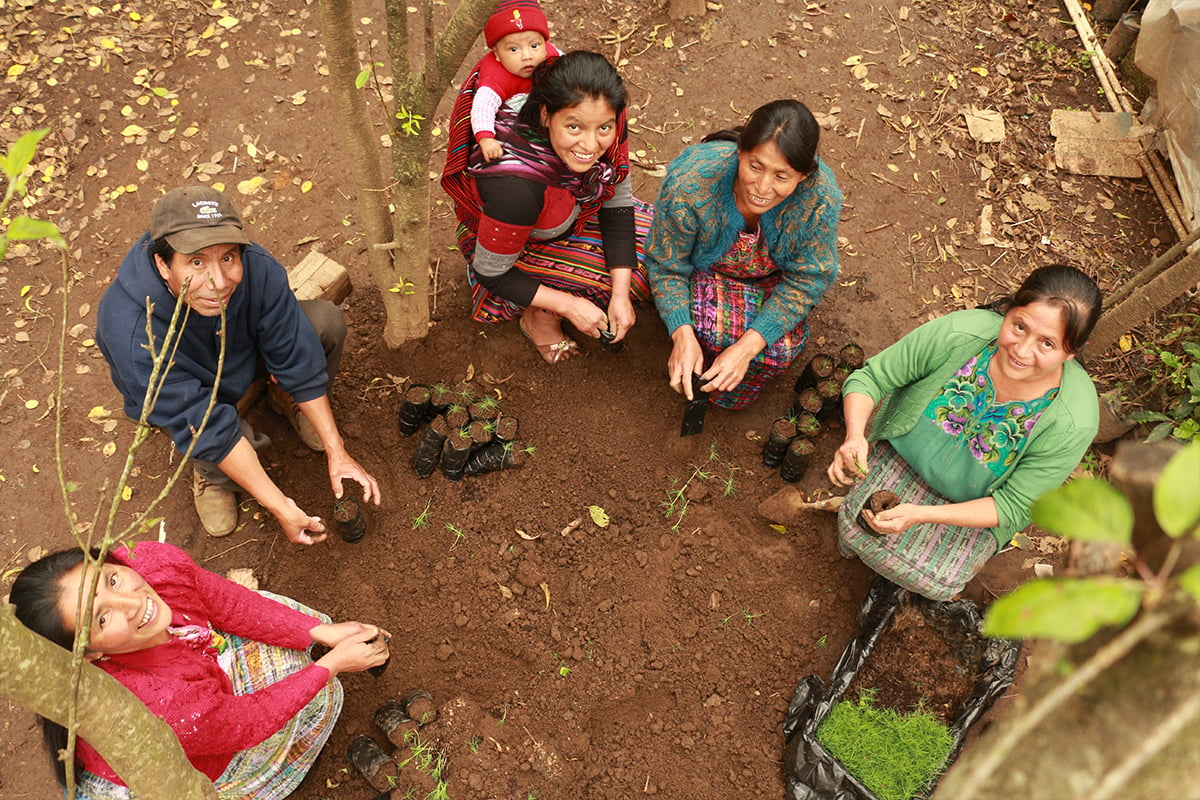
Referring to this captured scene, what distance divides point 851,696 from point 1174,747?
2611 millimetres

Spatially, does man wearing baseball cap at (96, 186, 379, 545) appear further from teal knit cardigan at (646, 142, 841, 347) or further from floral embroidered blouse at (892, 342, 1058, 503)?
floral embroidered blouse at (892, 342, 1058, 503)

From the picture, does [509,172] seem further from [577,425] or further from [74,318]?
[74,318]

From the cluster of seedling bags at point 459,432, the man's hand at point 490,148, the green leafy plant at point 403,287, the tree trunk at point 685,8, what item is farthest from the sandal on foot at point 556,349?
the tree trunk at point 685,8

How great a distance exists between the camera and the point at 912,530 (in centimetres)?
314

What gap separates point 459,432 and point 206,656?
4.53 ft

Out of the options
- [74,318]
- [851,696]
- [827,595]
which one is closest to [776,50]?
[827,595]

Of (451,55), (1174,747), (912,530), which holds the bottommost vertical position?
(912,530)

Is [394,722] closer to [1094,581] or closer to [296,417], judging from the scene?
[296,417]

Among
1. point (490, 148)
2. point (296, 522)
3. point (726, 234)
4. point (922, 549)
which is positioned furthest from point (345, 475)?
point (922, 549)

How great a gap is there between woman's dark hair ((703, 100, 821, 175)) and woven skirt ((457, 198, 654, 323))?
1.08 m

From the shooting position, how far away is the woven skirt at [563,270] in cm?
371

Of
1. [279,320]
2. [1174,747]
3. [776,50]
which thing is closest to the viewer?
[1174,747]

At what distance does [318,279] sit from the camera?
384 cm

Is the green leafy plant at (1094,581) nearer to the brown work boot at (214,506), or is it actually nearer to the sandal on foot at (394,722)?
the sandal on foot at (394,722)
